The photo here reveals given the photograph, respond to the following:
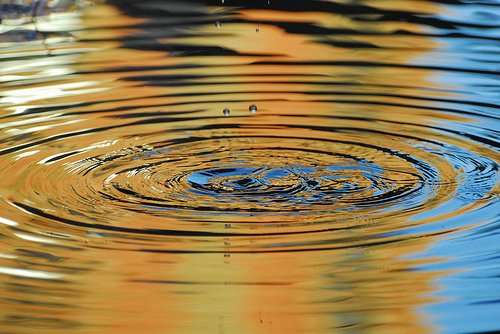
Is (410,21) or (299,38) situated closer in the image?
(299,38)

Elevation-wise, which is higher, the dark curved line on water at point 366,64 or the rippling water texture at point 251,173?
the rippling water texture at point 251,173

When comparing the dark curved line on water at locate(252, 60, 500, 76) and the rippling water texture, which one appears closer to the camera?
the rippling water texture

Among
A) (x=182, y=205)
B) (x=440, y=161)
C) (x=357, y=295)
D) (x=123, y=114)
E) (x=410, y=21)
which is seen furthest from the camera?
(x=410, y=21)

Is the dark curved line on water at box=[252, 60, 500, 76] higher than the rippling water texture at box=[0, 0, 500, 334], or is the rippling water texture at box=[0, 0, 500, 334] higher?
the rippling water texture at box=[0, 0, 500, 334]

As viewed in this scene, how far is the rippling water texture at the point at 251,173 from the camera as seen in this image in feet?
9.73

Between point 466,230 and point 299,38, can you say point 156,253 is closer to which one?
point 466,230

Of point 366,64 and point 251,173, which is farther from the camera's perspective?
point 366,64

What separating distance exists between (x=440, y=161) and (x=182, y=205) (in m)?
1.09

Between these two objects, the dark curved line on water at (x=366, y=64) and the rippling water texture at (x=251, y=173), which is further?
the dark curved line on water at (x=366, y=64)

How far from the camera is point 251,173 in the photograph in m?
4.22

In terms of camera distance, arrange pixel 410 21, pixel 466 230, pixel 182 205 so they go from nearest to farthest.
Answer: pixel 466 230 → pixel 182 205 → pixel 410 21

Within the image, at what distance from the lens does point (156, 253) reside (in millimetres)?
3314

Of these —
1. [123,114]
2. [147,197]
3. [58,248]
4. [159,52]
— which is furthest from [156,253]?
[159,52]

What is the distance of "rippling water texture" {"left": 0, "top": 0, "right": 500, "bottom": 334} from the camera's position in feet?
9.73
